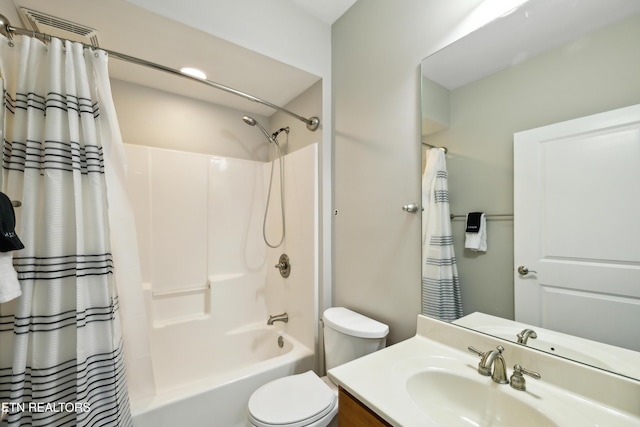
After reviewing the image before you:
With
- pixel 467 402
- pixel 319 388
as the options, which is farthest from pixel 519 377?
pixel 319 388

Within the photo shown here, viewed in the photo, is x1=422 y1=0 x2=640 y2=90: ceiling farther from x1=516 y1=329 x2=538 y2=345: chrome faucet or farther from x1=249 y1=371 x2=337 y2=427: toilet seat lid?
x1=249 y1=371 x2=337 y2=427: toilet seat lid

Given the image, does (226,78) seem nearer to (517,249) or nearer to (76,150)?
(76,150)

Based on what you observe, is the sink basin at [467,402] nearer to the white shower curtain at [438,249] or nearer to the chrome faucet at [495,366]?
the chrome faucet at [495,366]

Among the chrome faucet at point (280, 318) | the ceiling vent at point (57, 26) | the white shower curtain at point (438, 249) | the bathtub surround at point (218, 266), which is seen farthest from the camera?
the chrome faucet at point (280, 318)

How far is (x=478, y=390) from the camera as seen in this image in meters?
0.81

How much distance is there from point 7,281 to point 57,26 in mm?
1287

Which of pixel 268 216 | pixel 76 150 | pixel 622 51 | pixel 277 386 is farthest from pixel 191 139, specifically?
pixel 622 51

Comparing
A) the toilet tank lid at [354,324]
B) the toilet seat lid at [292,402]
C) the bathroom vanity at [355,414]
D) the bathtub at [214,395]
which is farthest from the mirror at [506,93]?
the bathtub at [214,395]

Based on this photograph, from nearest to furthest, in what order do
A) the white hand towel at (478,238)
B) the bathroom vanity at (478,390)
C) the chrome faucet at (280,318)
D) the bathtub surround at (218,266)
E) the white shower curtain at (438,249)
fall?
the bathroom vanity at (478,390)
the white hand towel at (478,238)
the white shower curtain at (438,249)
the bathtub surround at (218,266)
the chrome faucet at (280,318)

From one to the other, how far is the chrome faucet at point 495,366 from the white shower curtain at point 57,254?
1371 millimetres

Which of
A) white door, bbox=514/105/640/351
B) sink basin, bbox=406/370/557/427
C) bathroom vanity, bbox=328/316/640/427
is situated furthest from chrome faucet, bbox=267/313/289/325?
white door, bbox=514/105/640/351

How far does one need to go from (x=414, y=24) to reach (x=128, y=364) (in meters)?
2.08

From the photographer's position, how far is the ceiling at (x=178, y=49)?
1149mm

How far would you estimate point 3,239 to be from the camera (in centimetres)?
74
